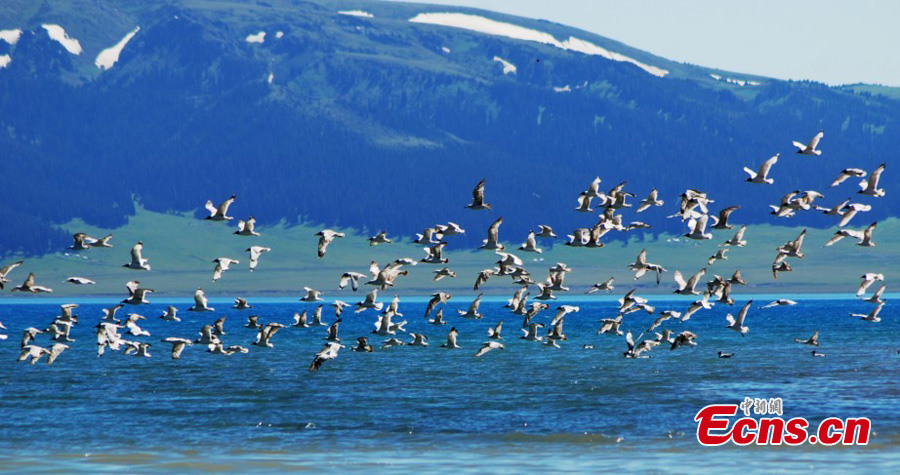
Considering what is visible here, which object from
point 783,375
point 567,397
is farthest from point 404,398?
point 783,375

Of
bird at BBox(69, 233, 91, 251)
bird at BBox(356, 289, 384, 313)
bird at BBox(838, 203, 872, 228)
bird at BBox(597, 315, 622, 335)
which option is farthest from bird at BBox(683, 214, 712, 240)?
bird at BBox(69, 233, 91, 251)

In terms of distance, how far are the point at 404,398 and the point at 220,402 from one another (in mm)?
8652

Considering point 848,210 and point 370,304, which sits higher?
point 848,210

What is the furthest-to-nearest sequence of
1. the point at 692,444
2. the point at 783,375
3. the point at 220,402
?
the point at 783,375 < the point at 220,402 < the point at 692,444

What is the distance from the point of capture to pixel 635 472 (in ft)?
146

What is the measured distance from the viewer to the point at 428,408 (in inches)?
2530

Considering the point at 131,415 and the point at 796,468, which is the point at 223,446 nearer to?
the point at 131,415
